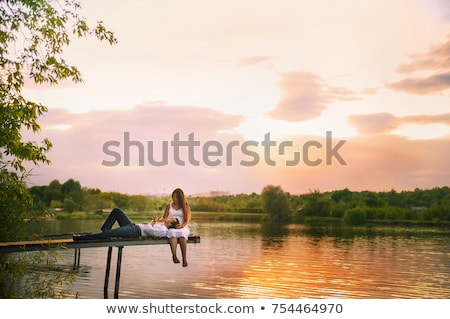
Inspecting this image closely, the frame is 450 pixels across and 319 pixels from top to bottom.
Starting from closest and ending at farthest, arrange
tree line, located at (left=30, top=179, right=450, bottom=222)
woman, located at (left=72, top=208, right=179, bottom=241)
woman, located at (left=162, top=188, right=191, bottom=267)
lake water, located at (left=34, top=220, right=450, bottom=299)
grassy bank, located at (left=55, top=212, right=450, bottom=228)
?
woman, located at (left=72, top=208, right=179, bottom=241)
woman, located at (left=162, top=188, right=191, bottom=267)
lake water, located at (left=34, top=220, right=450, bottom=299)
tree line, located at (left=30, top=179, right=450, bottom=222)
grassy bank, located at (left=55, top=212, right=450, bottom=228)

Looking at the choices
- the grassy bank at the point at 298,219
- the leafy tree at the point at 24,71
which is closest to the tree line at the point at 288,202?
the grassy bank at the point at 298,219

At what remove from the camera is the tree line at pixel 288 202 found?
62.0 ft

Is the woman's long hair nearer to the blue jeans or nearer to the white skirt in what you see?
the white skirt

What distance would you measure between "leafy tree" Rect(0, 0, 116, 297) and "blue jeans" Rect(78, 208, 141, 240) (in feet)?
2.50

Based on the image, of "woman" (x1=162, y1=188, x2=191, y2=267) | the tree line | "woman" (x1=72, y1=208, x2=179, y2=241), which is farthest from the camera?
the tree line

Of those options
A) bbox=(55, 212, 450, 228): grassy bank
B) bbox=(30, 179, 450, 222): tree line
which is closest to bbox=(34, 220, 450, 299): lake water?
bbox=(30, 179, 450, 222): tree line

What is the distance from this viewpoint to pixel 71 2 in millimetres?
6871

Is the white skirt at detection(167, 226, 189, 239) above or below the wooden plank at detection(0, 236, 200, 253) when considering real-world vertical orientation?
above

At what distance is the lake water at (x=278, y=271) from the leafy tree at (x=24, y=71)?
1728 mm

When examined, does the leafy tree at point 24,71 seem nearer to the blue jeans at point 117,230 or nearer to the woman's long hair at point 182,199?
the blue jeans at point 117,230

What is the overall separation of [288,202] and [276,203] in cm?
58

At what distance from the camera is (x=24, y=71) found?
632 cm

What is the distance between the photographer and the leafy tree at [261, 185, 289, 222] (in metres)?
27.9

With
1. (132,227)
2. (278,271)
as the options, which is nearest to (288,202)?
(278,271)
